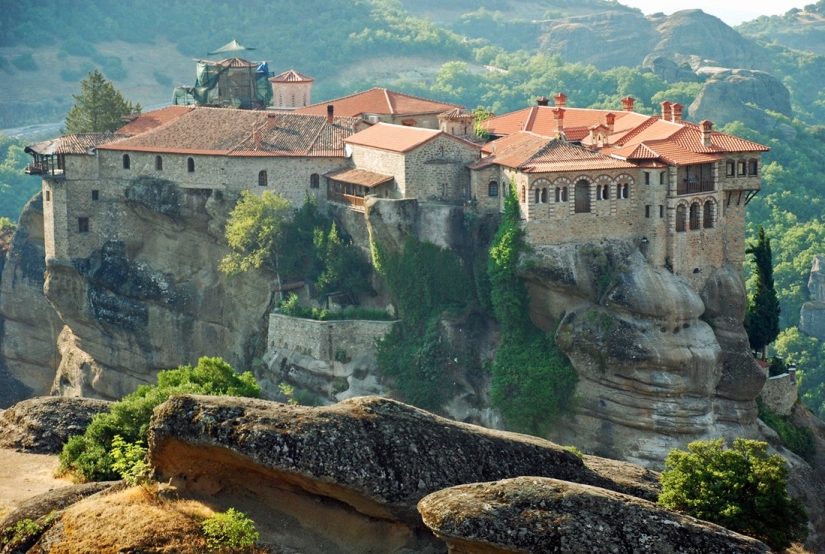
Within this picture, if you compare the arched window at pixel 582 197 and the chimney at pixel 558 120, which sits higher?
the chimney at pixel 558 120

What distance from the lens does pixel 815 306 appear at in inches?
3957

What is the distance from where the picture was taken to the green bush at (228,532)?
26000 millimetres

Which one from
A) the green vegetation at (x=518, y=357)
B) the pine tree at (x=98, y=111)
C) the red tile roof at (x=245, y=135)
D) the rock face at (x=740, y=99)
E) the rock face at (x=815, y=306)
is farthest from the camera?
the rock face at (x=740, y=99)

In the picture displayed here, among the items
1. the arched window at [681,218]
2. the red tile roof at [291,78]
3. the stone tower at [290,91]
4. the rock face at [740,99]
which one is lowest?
the arched window at [681,218]

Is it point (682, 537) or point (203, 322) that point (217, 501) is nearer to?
point (682, 537)

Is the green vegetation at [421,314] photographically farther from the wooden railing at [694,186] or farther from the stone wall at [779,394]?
the stone wall at [779,394]

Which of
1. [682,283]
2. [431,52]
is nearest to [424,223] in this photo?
[682,283]

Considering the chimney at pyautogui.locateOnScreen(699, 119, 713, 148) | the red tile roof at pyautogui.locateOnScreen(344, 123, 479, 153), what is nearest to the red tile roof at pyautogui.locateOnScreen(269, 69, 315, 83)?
the red tile roof at pyautogui.locateOnScreen(344, 123, 479, 153)

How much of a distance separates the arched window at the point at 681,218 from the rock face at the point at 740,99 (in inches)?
3314

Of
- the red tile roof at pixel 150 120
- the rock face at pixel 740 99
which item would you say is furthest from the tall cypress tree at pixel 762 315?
the rock face at pixel 740 99

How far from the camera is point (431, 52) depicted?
189 metres

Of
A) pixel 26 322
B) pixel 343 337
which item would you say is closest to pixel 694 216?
pixel 343 337

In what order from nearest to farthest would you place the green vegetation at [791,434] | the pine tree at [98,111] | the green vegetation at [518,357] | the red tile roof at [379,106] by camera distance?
the green vegetation at [518,357], the green vegetation at [791,434], the red tile roof at [379,106], the pine tree at [98,111]

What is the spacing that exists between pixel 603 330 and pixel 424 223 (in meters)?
8.67
